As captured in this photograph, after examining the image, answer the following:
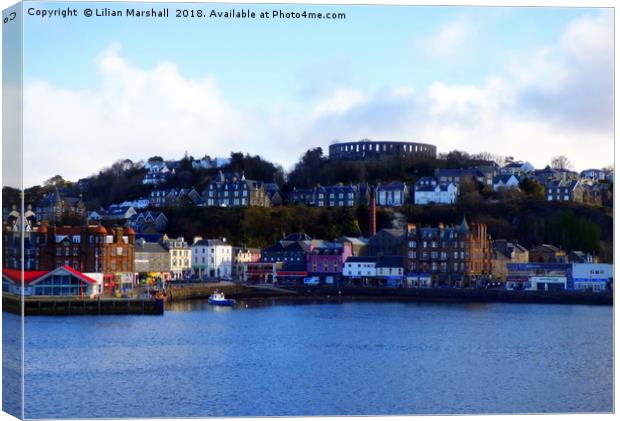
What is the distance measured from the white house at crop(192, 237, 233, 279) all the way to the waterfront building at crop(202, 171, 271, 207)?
3.71 ft

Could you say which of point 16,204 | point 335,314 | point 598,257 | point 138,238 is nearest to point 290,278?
point 138,238

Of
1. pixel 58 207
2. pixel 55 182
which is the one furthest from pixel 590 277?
pixel 55 182

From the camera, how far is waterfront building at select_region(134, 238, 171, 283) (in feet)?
56.6

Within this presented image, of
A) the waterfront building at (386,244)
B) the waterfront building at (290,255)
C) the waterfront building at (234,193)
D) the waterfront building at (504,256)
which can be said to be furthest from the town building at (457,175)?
the waterfront building at (234,193)

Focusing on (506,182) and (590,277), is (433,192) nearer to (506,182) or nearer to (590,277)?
(506,182)

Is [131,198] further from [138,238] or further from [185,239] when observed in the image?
[185,239]

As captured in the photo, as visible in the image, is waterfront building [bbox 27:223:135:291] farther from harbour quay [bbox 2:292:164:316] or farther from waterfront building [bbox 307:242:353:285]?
waterfront building [bbox 307:242:353:285]

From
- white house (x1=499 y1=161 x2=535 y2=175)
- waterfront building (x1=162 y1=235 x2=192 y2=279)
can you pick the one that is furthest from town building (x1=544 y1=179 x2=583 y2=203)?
waterfront building (x1=162 y1=235 x2=192 y2=279)

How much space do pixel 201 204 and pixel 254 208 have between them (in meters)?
0.98

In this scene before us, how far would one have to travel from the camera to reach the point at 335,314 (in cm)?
1543

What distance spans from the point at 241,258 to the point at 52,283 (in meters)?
9.31

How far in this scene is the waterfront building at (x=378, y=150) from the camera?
53.0 ft

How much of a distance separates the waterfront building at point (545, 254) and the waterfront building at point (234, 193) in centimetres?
480

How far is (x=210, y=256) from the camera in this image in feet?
63.8
